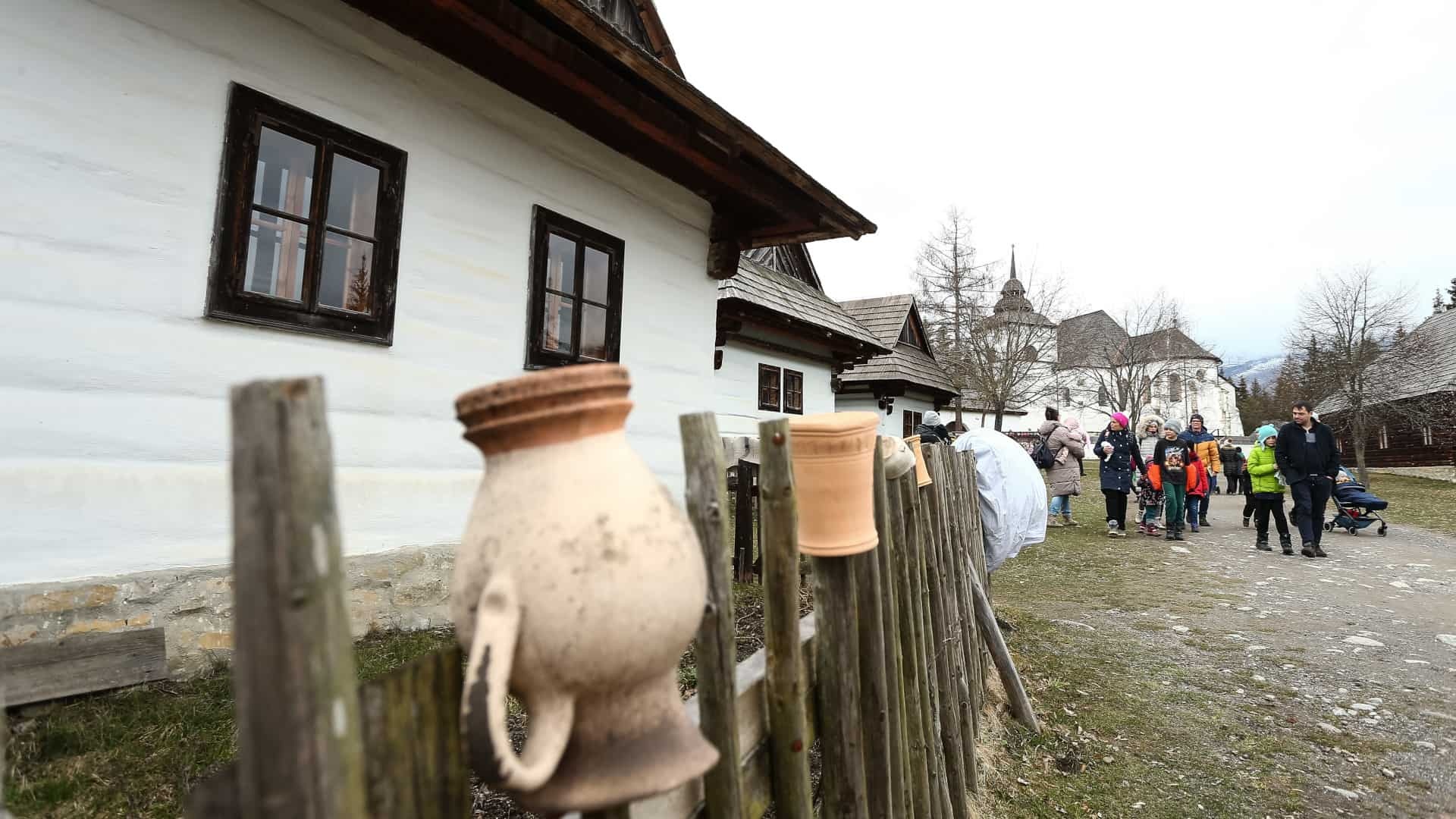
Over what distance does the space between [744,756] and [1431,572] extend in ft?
30.7

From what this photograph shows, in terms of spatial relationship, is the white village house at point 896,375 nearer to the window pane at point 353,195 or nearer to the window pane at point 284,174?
the window pane at point 353,195

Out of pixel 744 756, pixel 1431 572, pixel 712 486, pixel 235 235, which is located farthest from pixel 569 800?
pixel 1431 572

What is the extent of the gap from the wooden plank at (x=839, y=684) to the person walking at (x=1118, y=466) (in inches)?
345

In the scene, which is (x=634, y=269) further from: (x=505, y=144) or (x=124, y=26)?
(x=124, y=26)

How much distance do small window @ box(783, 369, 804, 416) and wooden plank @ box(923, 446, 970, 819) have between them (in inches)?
345

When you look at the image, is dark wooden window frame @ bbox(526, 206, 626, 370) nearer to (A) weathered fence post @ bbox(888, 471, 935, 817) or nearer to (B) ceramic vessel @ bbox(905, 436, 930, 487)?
(B) ceramic vessel @ bbox(905, 436, 930, 487)

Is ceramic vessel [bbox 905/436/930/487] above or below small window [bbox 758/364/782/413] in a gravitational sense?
below

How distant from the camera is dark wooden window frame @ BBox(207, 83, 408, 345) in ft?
9.95

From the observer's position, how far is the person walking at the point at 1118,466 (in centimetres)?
901

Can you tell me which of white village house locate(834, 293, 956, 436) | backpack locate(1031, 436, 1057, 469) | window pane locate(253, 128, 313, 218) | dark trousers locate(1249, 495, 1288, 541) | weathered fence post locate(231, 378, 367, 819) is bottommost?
dark trousers locate(1249, 495, 1288, 541)

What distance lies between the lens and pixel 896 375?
56.4ft

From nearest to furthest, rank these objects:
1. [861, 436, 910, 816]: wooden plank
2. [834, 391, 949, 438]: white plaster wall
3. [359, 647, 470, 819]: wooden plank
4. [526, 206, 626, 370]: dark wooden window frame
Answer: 1. [359, 647, 470, 819]: wooden plank
2. [861, 436, 910, 816]: wooden plank
3. [526, 206, 626, 370]: dark wooden window frame
4. [834, 391, 949, 438]: white plaster wall

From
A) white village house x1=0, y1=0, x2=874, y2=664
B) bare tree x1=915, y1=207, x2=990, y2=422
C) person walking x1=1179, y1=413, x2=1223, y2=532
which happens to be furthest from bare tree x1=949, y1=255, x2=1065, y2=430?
white village house x1=0, y1=0, x2=874, y2=664

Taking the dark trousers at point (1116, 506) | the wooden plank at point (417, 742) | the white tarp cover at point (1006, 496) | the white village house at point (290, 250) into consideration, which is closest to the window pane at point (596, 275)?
the white village house at point (290, 250)
